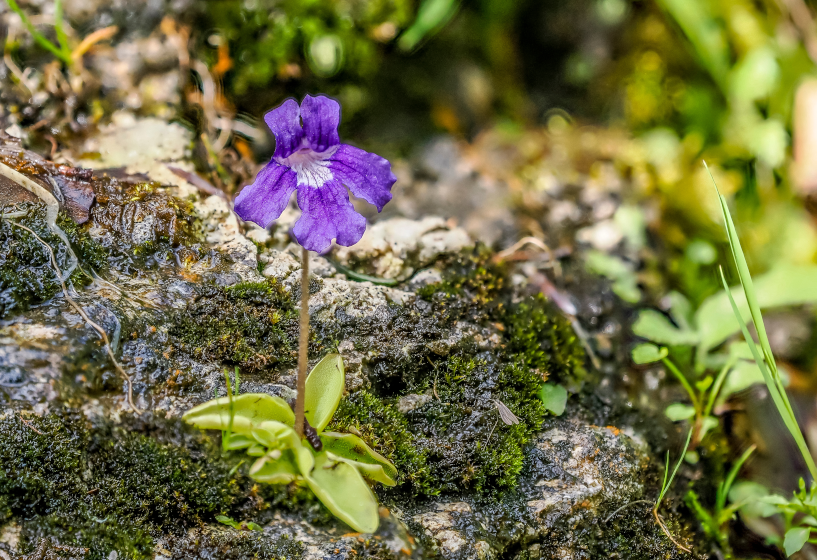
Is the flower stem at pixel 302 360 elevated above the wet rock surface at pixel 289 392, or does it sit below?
above

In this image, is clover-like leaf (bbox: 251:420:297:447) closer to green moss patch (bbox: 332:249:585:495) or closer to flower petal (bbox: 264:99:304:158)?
green moss patch (bbox: 332:249:585:495)

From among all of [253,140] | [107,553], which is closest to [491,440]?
[107,553]

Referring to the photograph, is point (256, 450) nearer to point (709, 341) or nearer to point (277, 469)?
point (277, 469)

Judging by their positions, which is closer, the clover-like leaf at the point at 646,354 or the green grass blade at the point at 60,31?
the green grass blade at the point at 60,31

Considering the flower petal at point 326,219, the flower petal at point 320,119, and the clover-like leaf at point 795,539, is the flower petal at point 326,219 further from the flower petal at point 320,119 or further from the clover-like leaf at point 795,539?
the clover-like leaf at point 795,539

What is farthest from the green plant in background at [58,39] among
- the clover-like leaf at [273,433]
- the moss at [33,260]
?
the clover-like leaf at [273,433]

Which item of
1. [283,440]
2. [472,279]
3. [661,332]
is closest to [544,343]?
[472,279]

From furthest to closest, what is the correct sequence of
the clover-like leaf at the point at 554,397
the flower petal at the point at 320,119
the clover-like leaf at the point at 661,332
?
the clover-like leaf at the point at 661,332, the clover-like leaf at the point at 554,397, the flower petal at the point at 320,119

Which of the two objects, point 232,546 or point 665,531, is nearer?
point 232,546
